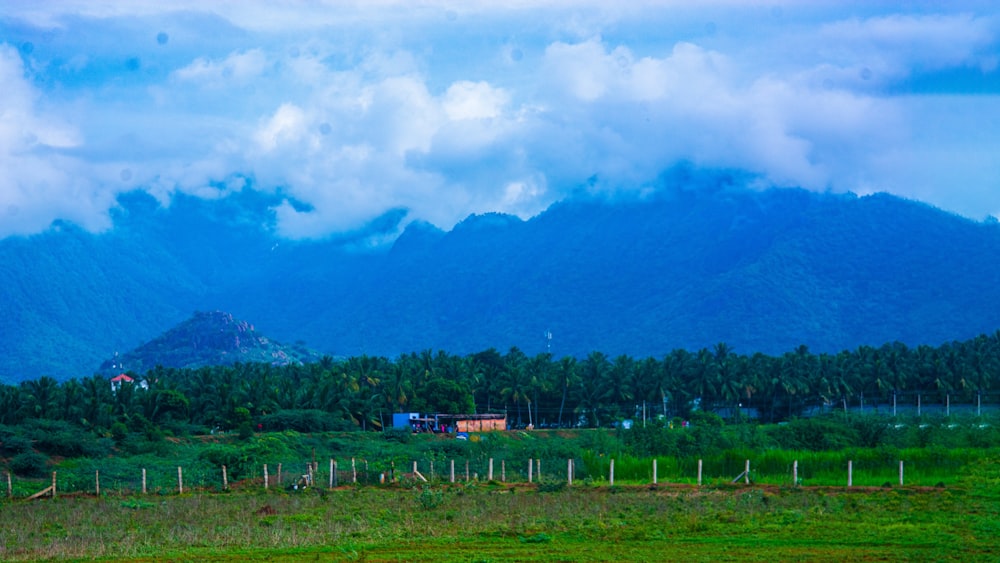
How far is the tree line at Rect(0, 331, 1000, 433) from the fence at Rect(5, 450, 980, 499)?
135 ft

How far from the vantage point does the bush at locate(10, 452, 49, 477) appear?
65000 mm

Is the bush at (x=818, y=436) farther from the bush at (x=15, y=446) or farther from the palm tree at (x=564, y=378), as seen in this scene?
the bush at (x=15, y=446)

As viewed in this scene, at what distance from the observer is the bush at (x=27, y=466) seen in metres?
65.0

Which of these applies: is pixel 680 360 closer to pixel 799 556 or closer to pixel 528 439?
pixel 528 439

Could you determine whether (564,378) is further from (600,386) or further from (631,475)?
(631,475)

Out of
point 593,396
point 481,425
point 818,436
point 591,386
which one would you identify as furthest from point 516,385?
point 818,436

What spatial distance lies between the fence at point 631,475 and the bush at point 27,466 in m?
9.34

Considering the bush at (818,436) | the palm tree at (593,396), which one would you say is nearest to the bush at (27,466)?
the bush at (818,436)

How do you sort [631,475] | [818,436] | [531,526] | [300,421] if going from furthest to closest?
[300,421] < [818,436] < [631,475] < [531,526]

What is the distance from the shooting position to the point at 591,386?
109438mm

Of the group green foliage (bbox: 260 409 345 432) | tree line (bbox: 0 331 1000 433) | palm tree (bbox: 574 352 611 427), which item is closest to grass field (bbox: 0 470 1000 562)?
green foliage (bbox: 260 409 345 432)

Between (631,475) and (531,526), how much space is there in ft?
72.7

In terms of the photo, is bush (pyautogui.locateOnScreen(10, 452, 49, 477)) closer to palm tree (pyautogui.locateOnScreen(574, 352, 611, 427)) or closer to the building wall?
the building wall

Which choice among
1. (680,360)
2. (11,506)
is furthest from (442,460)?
(680,360)
